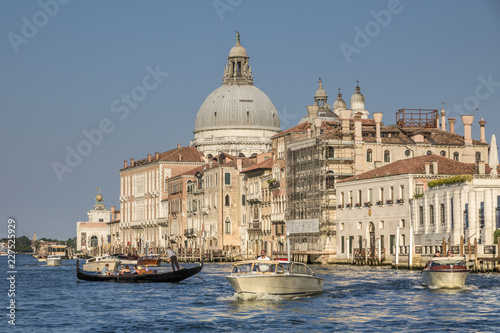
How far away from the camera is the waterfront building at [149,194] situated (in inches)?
4995

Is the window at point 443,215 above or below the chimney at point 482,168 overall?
below

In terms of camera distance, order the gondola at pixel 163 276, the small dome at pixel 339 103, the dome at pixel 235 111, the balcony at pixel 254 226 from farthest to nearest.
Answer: the dome at pixel 235 111 < the small dome at pixel 339 103 < the balcony at pixel 254 226 < the gondola at pixel 163 276

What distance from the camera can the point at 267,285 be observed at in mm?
40562

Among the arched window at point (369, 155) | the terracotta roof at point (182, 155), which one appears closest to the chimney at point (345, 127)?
the arched window at point (369, 155)

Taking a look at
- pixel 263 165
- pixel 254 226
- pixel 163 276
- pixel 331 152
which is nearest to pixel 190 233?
pixel 254 226

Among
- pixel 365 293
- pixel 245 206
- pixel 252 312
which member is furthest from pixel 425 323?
pixel 245 206

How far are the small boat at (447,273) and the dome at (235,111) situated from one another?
315 ft

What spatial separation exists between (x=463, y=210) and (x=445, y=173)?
9.97 meters

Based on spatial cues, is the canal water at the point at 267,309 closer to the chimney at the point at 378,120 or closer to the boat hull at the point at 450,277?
the boat hull at the point at 450,277

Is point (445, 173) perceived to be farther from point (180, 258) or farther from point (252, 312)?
point (180, 258)

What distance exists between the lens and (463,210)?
197 feet

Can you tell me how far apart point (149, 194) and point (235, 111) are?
17.1m

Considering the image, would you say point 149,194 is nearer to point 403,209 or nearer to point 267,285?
point 403,209

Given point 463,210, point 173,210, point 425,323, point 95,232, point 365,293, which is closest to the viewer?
point 425,323
